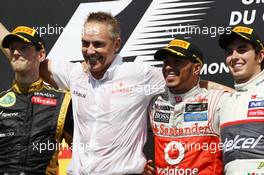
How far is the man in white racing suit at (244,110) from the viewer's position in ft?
8.69

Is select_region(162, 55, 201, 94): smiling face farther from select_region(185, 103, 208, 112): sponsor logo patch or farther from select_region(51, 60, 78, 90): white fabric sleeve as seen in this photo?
select_region(51, 60, 78, 90): white fabric sleeve

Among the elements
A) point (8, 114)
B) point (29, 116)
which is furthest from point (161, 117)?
point (8, 114)

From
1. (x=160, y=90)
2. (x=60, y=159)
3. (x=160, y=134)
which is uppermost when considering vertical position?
(x=160, y=90)

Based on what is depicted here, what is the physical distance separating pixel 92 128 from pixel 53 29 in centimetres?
98

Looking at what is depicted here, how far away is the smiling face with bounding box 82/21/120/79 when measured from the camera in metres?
2.88

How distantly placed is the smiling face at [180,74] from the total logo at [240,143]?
0.36 m

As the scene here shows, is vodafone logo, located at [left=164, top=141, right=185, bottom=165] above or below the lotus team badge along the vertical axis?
below

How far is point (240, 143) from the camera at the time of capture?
2676mm

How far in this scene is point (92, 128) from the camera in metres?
2.89

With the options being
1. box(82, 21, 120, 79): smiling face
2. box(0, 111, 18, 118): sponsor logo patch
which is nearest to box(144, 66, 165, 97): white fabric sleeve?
box(82, 21, 120, 79): smiling face

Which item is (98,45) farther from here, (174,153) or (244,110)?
(244,110)

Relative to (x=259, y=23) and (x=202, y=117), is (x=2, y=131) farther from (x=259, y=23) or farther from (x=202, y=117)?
(x=259, y=23)

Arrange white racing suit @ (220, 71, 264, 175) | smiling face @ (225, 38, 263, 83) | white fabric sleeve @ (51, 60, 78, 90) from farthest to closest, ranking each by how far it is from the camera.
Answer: white fabric sleeve @ (51, 60, 78, 90)
smiling face @ (225, 38, 263, 83)
white racing suit @ (220, 71, 264, 175)

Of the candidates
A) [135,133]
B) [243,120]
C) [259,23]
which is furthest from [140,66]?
[259,23]
